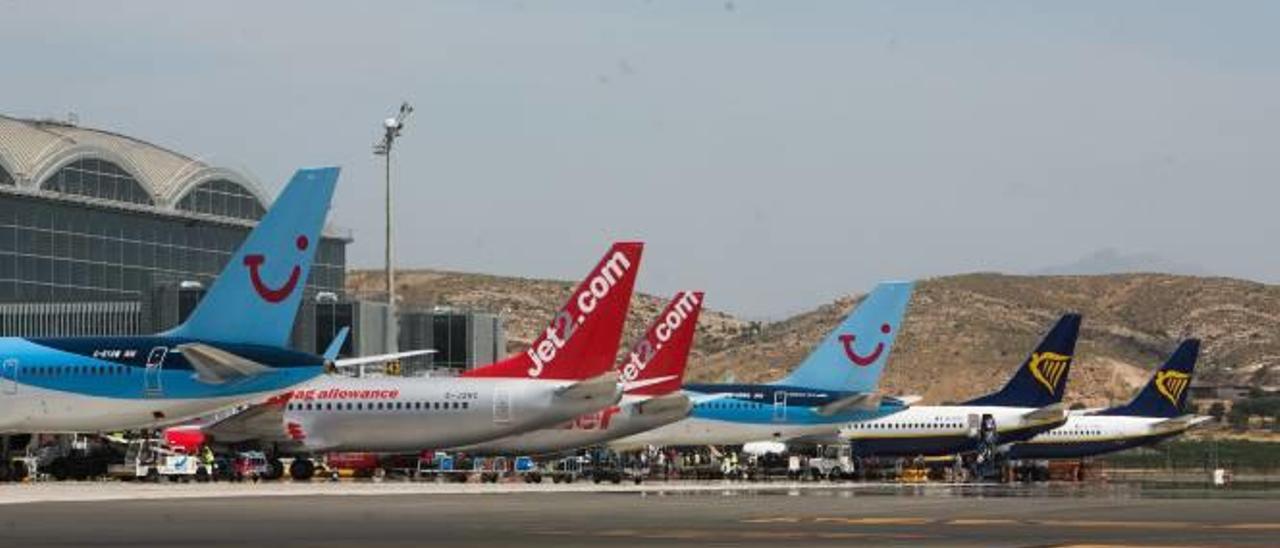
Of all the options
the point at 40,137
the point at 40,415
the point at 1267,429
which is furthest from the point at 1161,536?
the point at 1267,429

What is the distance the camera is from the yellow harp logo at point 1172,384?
108188mm

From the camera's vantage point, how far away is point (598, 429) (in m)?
74.1

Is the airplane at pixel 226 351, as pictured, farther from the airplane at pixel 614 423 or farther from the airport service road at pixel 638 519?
the airplane at pixel 614 423

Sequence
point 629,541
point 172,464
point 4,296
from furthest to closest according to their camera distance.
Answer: point 4,296 → point 172,464 → point 629,541

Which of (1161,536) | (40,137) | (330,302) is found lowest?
(1161,536)

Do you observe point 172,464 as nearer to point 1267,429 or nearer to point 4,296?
point 4,296

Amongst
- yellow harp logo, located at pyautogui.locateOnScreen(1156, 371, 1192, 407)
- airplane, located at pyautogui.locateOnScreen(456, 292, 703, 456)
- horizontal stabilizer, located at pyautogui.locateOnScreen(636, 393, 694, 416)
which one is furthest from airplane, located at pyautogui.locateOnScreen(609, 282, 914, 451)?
Answer: yellow harp logo, located at pyautogui.locateOnScreen(1156, 371, 1192, 407)

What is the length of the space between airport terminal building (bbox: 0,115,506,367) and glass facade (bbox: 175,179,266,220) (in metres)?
0.08

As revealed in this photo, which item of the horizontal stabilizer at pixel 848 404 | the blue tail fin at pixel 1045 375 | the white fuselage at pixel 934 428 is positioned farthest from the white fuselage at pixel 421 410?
the blue tail fin at pixel 1045 375

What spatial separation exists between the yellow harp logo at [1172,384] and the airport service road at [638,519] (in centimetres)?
4823

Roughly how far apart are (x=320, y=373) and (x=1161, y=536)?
104ft

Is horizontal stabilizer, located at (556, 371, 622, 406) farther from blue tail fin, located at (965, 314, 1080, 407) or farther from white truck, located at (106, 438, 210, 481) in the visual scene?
blue tail fin, located at (965, 314, 1080, 407)

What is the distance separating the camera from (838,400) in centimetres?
8938

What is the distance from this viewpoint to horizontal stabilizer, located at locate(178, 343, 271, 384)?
62594 mm
